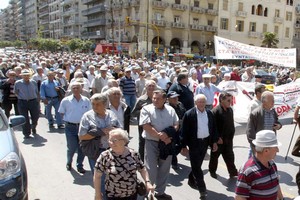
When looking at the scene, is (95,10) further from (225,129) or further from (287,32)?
(225,129)

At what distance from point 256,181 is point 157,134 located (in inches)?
76.7

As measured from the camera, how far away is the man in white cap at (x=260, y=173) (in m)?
3.13

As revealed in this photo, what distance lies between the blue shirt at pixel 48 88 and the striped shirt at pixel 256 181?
25.5 ft

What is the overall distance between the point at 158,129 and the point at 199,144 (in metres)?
0.78

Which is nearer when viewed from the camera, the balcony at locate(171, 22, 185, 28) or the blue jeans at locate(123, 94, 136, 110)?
the blue jeans at locate(123, 94, 136, 110)

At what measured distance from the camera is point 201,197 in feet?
17.2

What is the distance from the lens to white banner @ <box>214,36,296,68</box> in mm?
10289

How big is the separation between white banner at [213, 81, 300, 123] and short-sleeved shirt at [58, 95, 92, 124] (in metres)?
4.54

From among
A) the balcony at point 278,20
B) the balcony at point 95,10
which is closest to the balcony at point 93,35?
the balcony at point 95,10

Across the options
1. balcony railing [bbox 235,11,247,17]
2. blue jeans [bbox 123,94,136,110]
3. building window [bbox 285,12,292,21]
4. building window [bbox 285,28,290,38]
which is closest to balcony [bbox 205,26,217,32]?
balcony railing [bbox 235,11,247,17]

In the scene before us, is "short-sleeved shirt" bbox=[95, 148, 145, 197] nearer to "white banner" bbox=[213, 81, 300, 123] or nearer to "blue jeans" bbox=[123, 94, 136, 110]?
"white banner" bbox=[213, 81, 300, 123]

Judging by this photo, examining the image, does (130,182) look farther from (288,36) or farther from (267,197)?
(288,36)

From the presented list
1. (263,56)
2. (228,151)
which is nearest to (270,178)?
(228,151)

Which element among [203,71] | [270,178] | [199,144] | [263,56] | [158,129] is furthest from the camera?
[203,71]
